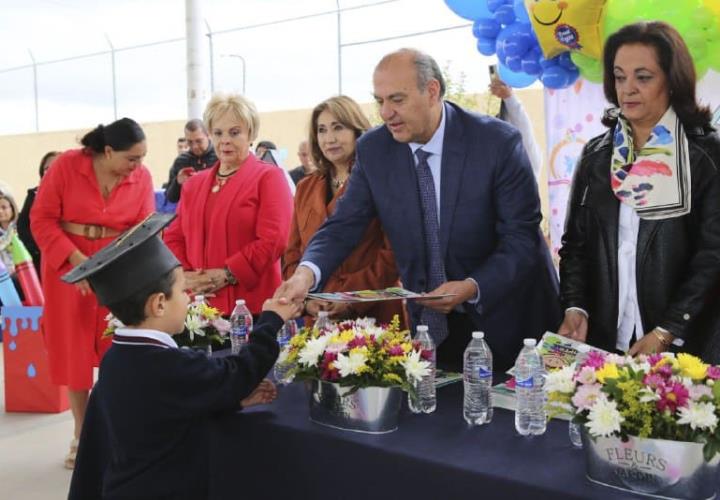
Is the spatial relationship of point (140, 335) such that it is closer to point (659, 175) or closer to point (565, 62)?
point (659, 175)

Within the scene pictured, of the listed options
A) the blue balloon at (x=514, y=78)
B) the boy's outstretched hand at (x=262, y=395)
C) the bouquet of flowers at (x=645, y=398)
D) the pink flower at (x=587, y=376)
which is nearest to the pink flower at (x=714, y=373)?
the bouquet of flowers at (x=645, y=398)

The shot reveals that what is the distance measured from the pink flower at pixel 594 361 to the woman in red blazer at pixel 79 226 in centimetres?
281

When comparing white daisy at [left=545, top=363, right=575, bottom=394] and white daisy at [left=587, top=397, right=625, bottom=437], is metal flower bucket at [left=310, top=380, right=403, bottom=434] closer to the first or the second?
white daisy at [left=545, top=363, right=575, bottom=394]

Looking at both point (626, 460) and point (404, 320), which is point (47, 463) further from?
point (626, 460)

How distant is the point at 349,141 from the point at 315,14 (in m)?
5.52

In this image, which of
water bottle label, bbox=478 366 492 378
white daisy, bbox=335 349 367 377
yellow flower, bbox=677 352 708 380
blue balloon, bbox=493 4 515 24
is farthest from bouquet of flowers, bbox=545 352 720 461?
blue balloon, bbox=493 4 515 24

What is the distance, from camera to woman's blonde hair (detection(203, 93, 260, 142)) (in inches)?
134

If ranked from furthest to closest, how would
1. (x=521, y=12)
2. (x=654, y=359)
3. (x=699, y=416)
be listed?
(x=521, y=12) < (x=654, y=359) < (x=699, y=416)

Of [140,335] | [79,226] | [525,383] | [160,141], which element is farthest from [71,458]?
[160,141]

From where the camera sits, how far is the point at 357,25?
7859mm

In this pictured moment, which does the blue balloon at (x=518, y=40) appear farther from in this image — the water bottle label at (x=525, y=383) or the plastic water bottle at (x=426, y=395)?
the water bottle label at (x=525, y=383)

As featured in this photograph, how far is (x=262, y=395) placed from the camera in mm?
2033

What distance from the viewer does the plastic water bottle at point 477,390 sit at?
71.1 inches

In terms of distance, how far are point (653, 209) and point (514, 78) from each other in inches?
102
